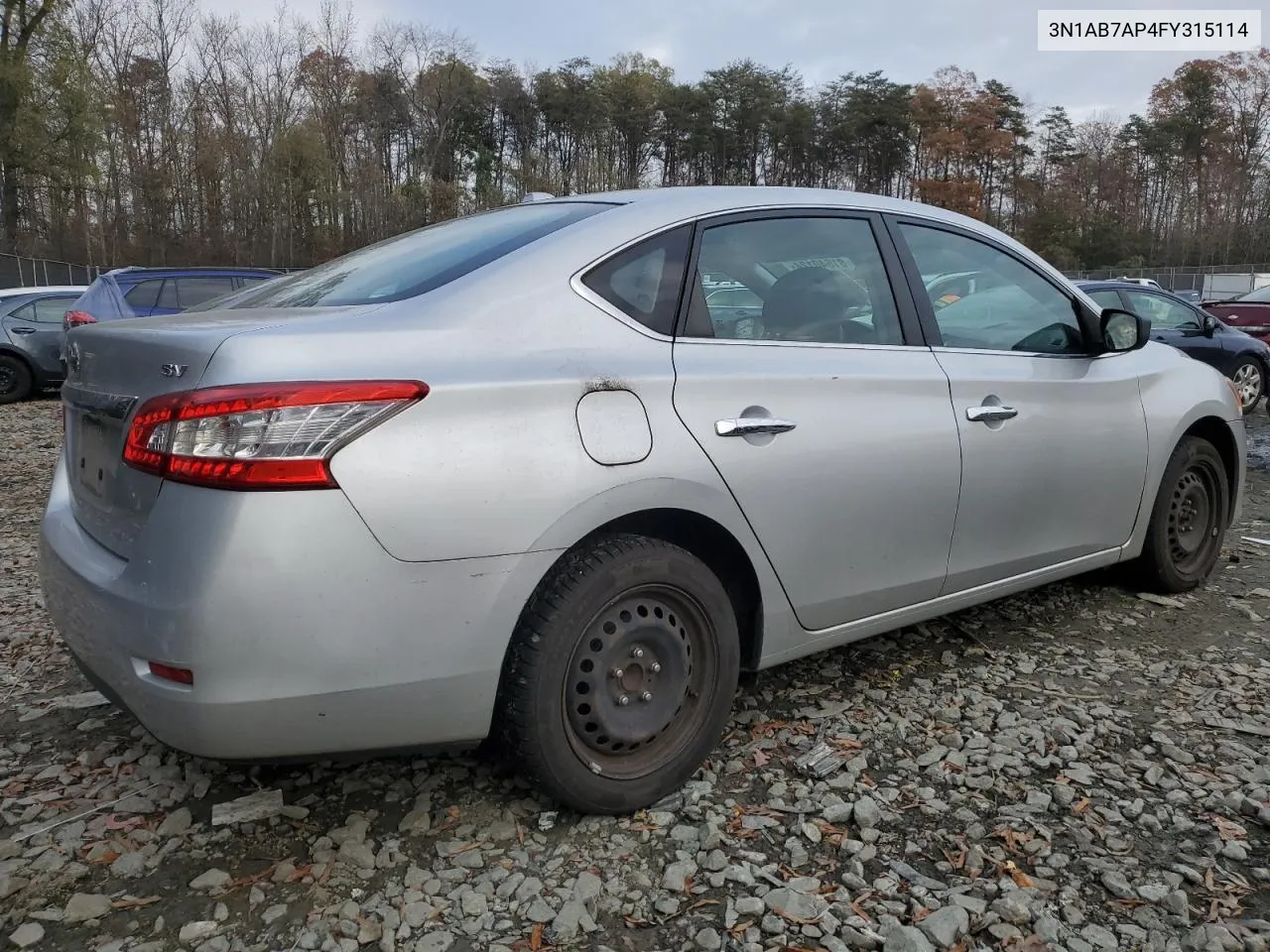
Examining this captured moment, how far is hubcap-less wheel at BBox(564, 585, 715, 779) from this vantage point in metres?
2.27

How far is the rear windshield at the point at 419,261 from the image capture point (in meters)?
2.36

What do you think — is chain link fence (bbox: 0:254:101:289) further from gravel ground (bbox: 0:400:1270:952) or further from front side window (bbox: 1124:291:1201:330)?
gravel ground (bbox: 0:400:1270:952)

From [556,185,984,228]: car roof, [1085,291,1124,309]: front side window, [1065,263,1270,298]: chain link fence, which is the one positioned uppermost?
[1065,263,1270,298]: chain link fence

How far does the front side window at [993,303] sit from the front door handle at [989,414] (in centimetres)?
22

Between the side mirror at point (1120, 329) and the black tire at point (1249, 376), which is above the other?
the side mirror at point (1120, 329)

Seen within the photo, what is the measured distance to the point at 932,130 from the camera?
6134cm

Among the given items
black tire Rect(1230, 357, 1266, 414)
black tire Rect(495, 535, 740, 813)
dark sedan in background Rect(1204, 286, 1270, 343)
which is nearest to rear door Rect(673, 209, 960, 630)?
black tire Rect(495, 535, 740, 813)

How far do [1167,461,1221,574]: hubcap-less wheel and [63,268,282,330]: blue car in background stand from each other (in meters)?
9.32

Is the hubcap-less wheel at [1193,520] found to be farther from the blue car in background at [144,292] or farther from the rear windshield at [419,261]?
the blue car in background at [144,292]

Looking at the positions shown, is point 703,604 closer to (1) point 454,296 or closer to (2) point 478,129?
(1) point 454,296

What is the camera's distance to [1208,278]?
4194 centimetres

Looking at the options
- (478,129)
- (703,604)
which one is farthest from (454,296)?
(478,129)

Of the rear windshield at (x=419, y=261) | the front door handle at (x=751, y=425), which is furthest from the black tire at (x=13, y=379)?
the front door handle at (x=751, y=425)

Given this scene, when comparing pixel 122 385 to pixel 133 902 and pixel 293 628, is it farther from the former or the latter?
pixel 133 902
